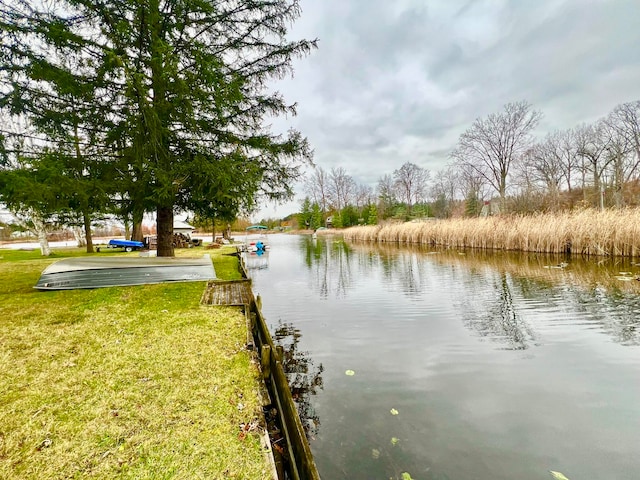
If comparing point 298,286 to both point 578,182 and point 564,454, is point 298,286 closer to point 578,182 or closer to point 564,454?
point 564,454

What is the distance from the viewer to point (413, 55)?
16344 millimetres

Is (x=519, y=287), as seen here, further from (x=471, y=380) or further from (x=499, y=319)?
(x=471, y=380)

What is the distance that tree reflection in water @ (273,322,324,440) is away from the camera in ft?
9.70

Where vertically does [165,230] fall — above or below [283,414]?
above

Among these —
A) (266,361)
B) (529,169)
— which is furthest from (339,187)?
(266,361)

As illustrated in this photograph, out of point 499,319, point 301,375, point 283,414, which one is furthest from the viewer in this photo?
point 499,319

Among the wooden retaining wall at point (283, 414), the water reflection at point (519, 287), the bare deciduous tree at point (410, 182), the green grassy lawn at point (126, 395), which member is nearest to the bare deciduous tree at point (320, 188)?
the bare deciduous tree at point (410, 182)

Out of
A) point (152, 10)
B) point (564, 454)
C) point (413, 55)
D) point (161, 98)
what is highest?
point (413, 55)

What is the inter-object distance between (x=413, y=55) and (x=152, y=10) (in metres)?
14.2

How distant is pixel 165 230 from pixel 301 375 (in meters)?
7.36

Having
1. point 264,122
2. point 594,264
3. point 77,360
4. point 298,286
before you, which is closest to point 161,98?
point 264,122

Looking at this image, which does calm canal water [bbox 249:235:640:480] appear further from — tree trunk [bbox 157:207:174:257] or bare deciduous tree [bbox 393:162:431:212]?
bare deciduous tree [bbox 393:162:431:212]

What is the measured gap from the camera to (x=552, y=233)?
13070 millimetres

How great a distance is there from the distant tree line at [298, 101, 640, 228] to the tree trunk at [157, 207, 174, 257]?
2181cm
